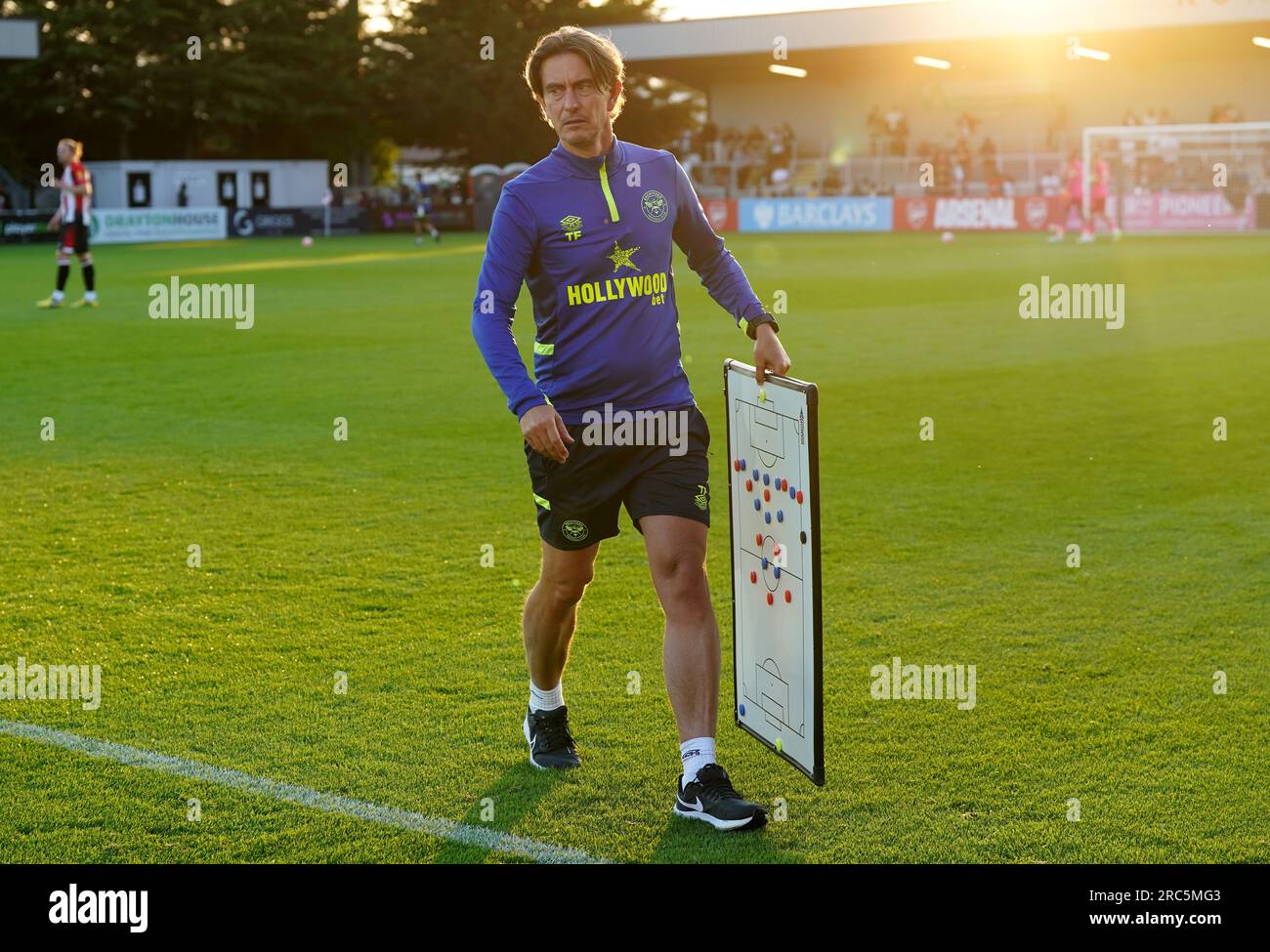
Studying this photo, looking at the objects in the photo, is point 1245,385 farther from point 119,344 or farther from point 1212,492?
point 119,344

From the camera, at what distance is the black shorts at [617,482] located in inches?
177

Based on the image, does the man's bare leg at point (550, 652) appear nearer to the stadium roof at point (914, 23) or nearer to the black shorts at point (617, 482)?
the black shorts at point (617, 482)

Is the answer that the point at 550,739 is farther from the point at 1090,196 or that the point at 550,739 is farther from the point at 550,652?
the point at 1090,196

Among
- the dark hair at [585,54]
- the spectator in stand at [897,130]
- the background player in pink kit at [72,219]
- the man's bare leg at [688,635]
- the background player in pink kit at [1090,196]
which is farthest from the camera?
the spectator in stand at [897,130]

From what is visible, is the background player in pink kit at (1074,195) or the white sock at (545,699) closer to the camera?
the white sock at (545,699)

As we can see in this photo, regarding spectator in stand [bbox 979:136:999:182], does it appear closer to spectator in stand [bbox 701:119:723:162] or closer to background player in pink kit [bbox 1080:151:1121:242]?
background player in pink kit [bbox 1080:151:1121:242]

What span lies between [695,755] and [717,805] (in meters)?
0.18

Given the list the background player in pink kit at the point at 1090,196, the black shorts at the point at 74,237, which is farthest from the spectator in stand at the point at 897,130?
the black shorts at the point at 74,237

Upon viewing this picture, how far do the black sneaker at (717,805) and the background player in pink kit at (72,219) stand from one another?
56.5ft

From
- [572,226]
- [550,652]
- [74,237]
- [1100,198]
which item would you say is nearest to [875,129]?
[1100,198]

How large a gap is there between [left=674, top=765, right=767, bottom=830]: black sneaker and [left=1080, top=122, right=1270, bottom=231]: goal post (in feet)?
115

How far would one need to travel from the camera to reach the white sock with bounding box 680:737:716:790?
4406mm

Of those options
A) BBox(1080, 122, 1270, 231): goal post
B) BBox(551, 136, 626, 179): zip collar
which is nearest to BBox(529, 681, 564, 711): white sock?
BBox(551, 136, 626, 179): zip collar
